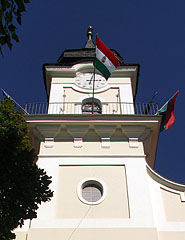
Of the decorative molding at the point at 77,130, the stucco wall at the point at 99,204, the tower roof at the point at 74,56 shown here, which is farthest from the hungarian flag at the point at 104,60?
the stucco wall at the point at 99,204

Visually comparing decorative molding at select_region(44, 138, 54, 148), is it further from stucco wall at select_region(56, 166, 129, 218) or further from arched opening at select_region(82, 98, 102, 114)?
arched opening at select_region(82, 98, 102, 114)

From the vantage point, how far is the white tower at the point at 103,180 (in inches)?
431

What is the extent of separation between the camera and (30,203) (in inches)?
305

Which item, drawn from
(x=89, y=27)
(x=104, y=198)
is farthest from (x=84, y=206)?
(x=89, y=27)

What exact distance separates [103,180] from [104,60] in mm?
5625

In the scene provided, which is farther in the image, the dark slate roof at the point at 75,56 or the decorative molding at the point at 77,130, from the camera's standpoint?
the dark slate roof at the point at 75,56

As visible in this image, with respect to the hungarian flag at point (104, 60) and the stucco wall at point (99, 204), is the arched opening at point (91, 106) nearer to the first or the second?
the hungarian flag at point (104, 60)

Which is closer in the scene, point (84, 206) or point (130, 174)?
point (84, 206)

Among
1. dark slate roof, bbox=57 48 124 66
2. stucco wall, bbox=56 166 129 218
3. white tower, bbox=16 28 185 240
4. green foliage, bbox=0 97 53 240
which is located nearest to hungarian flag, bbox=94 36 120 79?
white tower, bbox=16 28 185 240

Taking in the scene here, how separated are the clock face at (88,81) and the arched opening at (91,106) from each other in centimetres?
92

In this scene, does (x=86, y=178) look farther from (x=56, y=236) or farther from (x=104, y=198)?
(x=56, y=236)

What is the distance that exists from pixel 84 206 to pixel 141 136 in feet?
12.2

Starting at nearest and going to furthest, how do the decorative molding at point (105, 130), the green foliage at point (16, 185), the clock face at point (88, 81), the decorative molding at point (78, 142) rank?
the green foliage at point (16, 185) < the decorative molding at point (78, 142) < the decorative molding at point (105, 130) < the clock face at point (88, 81)

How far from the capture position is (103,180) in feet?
40.8
